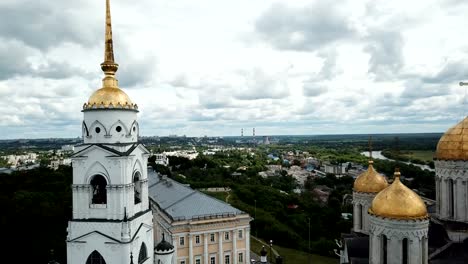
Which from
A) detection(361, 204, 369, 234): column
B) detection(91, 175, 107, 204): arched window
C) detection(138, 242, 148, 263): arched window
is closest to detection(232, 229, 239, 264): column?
detection(361, 204, 369, 234): column

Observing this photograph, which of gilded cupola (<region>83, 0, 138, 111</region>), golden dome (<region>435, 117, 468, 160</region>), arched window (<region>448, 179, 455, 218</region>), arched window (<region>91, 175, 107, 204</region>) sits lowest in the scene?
arched window (<region>448, 179, 455, 218</region>)

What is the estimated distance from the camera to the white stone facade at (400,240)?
14.0 metres

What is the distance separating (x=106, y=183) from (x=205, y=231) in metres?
13.5

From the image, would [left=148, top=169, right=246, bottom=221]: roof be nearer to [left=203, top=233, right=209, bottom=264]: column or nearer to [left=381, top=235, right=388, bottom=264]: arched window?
[left=203, top=233, right=209, bottom=264]: column

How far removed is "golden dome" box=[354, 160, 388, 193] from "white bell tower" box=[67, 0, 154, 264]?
12.4 meters

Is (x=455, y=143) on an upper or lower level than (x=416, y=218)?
upper

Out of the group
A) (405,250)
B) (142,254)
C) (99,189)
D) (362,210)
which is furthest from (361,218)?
(99,189)

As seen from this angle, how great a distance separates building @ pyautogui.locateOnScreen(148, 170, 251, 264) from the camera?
85.9ft

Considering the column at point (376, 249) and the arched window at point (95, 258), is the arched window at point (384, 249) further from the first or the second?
the arched window at point (95, 258)

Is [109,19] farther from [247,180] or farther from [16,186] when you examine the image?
[247,180]

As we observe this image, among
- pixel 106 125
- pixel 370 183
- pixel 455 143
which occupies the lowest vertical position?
pixel 370 183

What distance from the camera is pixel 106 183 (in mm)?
14312

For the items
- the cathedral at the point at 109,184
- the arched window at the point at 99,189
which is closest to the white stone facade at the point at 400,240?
the cathedral at the point at 109,184

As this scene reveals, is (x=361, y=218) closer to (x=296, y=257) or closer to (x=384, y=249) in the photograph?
(x=384, y=249)
